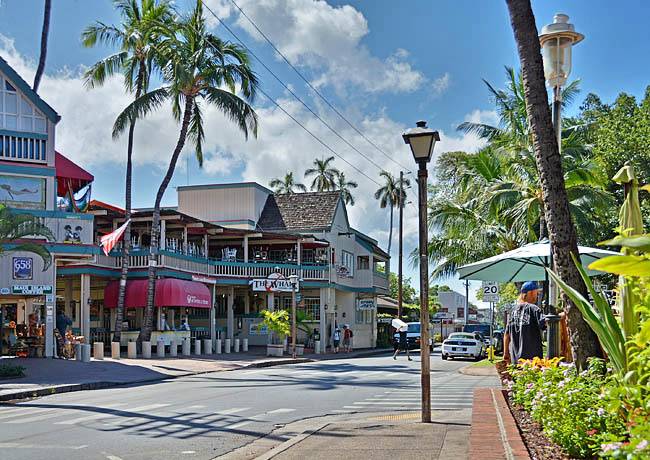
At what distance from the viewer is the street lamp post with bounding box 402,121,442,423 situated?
9.37 m

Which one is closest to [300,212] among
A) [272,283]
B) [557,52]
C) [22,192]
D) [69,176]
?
[272,283]

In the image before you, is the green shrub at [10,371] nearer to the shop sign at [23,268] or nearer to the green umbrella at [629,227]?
the shop sign at [23,268]

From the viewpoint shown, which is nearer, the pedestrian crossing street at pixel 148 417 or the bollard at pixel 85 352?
the pedestrian crossing street at pixel 148 417

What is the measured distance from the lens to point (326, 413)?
1219cm

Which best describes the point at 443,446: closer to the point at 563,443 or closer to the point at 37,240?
the point at 563,443

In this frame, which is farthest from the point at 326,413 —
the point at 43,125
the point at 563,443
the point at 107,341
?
the point at 107,341

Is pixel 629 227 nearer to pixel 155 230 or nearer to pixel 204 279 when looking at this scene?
pixel 155 230

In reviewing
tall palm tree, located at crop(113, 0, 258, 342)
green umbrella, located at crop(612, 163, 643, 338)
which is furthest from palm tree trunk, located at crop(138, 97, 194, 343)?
green umbrella, located at crop(612, 163, 643, 338)

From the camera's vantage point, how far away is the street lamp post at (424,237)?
9367 millimetres

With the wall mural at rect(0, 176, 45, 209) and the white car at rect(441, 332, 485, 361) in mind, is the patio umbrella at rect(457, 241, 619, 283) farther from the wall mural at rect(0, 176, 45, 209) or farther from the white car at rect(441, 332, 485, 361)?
the wall mural at rect(0, 176, 45, 209)

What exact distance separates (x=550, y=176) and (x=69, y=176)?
24896 millimetres

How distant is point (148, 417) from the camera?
456 inches

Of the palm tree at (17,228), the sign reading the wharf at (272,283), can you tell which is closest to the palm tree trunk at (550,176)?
the palm tree at (17,228)

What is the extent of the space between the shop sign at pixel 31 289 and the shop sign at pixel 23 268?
0.96ft
